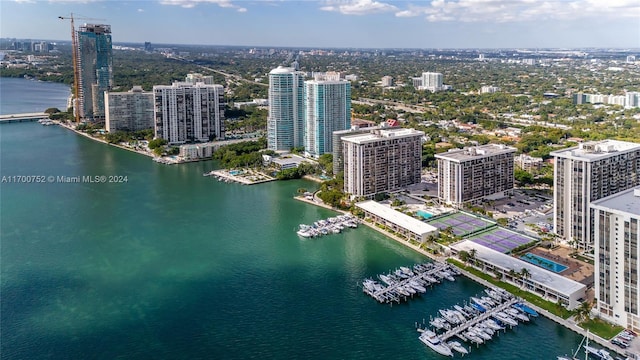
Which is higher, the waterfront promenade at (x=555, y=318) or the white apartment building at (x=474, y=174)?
the white apartment building at (x=474, y=174)

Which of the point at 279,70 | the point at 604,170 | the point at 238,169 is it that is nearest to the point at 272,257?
the point at 604,170

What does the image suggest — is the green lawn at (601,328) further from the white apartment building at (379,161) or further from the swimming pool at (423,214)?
the white apartment building at (379,161)

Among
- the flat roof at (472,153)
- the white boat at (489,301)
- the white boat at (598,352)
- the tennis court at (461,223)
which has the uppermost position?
the flat roof at (472,153)

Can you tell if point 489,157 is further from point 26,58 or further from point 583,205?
point 26,58

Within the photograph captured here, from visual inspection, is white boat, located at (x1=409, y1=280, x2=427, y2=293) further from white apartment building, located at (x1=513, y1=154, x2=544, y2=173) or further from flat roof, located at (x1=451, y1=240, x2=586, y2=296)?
white apartment building, located at (x1=513, y1=154, x2=544, y2=173)

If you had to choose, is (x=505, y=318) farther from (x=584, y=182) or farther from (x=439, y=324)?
(x=584, y=182)

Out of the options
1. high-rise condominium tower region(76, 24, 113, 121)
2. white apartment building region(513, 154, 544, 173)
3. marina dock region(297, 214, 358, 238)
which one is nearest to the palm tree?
marina dock region(297, 214, 358, 238)

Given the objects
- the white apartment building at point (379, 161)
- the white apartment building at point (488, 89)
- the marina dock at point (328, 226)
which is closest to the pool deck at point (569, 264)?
the marina dock at point (328, 226)
